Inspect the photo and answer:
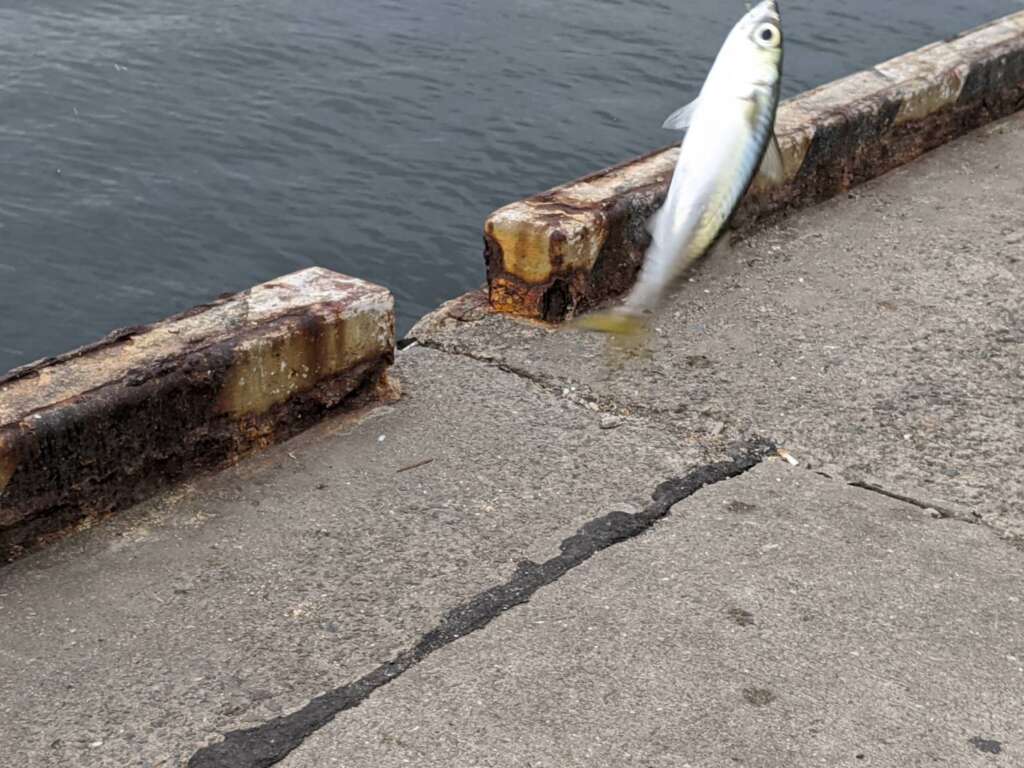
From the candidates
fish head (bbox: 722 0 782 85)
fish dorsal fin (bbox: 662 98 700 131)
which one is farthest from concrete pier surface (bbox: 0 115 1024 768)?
fish head (bbox: 722 0 782 85)

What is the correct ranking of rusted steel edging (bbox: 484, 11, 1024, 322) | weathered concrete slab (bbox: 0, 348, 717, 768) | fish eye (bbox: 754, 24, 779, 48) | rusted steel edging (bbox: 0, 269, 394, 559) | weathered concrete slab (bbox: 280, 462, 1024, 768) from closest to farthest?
1. weathered concrete slab (bbox: 280, 462, 1024, 768)
2. weathered concrete slab (bbox: 0, 348, 717, 768)
3. fish eye (bbox: 754, 24, 779, 48)
4. rusted steel edging (bbox: 0, 269, 394, 559)
5. rusted steel edging (bbox: 484, 11, 1024, 322)

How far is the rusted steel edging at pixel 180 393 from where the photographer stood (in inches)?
147

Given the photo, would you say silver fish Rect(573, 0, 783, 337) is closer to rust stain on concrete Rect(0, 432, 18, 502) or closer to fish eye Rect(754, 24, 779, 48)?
fish eye Rect(754, 24, 779, 48)

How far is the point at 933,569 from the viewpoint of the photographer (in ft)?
12.5

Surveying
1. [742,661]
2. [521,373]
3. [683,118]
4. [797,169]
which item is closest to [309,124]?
[797,169]

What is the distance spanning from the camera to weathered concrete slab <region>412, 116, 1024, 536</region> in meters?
4.43

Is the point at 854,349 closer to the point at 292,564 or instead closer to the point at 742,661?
the point at 742,661

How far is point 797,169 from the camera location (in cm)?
623

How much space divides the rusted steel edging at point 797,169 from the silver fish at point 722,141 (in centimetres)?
124

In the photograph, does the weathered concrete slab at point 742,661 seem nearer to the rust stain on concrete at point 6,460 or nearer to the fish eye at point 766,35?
the rust stain on concrete at point 6,460

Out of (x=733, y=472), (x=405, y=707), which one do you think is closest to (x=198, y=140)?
(x=733, y=472)

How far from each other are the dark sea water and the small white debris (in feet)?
18.2

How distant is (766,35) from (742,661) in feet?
5.10

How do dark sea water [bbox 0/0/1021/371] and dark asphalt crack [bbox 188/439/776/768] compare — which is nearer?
dark asphalt crack [bbox 188/439/776/768]
